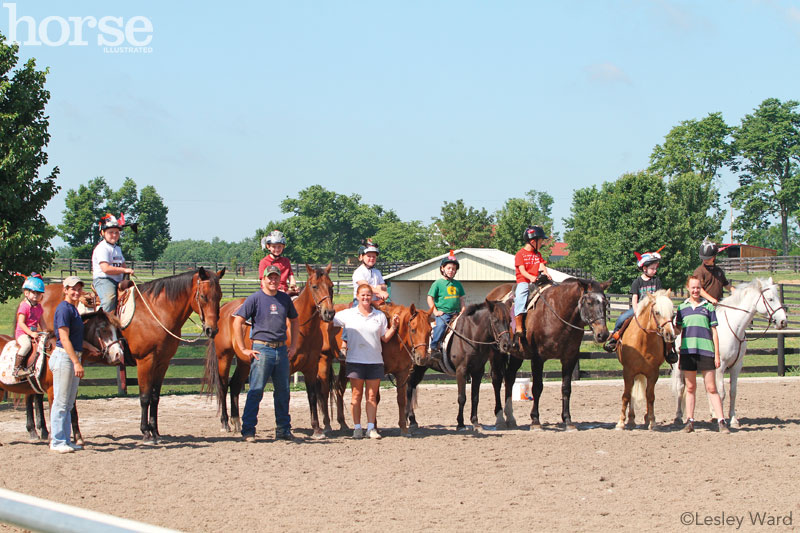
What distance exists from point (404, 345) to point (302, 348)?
1408mm

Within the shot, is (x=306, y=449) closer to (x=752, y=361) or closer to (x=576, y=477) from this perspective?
(x=576, y=477)

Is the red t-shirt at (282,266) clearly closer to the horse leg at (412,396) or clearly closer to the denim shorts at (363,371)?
the denim shorts at (363,371)

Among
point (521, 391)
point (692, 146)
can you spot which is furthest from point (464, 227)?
point (521, 391)

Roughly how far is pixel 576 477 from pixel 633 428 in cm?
396

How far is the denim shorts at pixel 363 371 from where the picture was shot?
1030cm

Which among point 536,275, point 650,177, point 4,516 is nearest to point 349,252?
point 650,177

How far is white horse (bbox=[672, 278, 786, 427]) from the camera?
11.7 m

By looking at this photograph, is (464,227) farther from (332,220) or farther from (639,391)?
(639,391)

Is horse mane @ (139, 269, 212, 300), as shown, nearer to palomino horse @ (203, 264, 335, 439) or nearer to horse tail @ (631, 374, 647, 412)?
palomino horse @ (203, 264, 335, 439)

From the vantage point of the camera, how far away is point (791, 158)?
79.4 m

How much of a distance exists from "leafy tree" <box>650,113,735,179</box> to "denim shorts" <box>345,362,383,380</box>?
70.3 m

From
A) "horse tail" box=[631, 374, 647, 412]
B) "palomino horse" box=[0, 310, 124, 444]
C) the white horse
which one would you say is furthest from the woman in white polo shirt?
the white horse

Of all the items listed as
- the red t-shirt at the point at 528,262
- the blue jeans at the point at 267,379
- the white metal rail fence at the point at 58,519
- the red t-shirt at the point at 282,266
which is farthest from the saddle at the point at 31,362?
the white metal rail fence at the point at 58,519

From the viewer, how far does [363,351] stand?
407 inches
